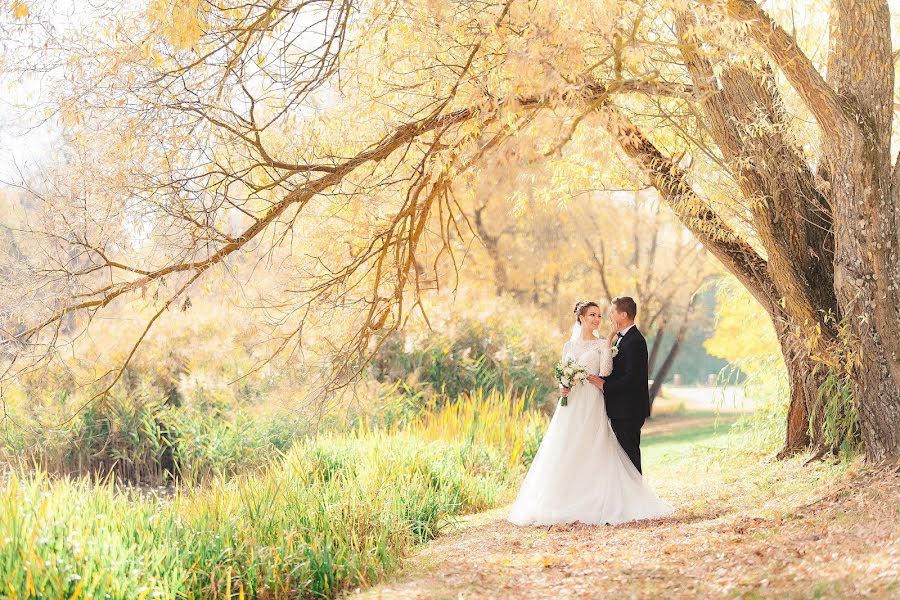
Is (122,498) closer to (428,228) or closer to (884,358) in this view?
(428,228)

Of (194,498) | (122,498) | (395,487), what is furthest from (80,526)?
(395,487)

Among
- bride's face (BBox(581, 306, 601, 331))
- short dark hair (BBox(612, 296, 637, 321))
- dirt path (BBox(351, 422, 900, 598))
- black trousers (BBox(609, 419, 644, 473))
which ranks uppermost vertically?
short dark hair (BBox(612, 296, 637, 321))

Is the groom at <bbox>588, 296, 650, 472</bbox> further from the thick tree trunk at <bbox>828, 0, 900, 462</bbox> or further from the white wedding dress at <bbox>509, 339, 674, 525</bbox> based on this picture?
the thick tree trunk at <bbox>828, 0, 900, 462</bbox>

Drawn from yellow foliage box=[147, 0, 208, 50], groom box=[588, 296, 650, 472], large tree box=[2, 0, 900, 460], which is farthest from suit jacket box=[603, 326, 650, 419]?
yellow foliage box=[147, 0, 208, 50]

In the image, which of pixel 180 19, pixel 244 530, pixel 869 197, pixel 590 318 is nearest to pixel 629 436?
pixel 590 318

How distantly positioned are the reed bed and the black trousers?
159cm

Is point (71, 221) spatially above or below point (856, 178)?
below

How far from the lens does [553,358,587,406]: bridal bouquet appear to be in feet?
24.6

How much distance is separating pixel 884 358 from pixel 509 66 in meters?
3.67

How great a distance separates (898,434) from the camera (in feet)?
23.3

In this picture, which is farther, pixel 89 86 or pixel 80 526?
pixel 89 86

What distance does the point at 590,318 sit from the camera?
7.61 metres

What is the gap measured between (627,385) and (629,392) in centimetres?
6

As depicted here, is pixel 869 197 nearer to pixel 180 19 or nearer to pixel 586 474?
pixel 586 474
